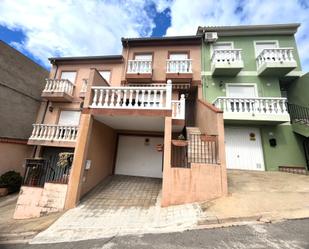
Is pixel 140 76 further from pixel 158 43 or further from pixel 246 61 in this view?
pixel 246 61

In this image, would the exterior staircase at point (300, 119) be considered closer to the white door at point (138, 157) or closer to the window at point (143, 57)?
the white door at point (138, 157)

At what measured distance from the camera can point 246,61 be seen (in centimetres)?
1069

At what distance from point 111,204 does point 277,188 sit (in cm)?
621

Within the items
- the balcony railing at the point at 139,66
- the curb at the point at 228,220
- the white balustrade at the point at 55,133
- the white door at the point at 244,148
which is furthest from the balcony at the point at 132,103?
the white door at the point at 244,148

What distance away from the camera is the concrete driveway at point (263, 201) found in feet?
13.0

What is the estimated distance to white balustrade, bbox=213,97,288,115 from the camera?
28.0ft

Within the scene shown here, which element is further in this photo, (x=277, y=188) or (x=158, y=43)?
(x=158, y=43)

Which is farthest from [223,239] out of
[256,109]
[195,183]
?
[256,109]

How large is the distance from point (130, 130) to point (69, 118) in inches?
200

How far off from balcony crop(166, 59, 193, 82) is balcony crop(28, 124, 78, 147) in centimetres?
715

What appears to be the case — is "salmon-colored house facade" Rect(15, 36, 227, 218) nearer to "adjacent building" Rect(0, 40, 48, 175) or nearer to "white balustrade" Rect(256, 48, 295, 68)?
"adjacent building" Rect(0, 40, 48, 175)

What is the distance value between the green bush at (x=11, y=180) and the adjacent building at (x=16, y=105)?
51 cm

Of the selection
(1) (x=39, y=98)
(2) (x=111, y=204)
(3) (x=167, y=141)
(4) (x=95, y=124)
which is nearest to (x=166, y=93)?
(3) (x=167, y=141)

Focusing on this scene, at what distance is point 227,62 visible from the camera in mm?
→ 9852
